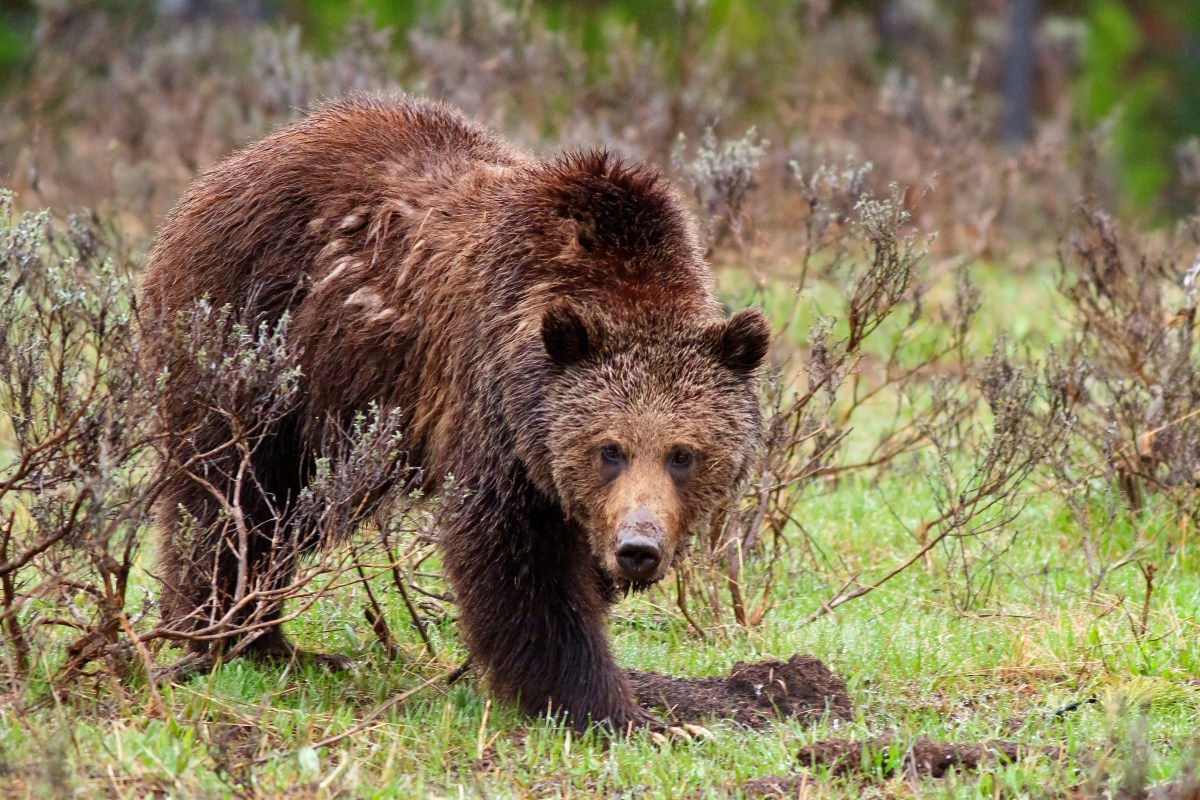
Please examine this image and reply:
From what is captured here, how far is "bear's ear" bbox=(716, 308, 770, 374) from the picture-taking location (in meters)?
5.38

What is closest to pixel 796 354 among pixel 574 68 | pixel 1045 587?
pixel 574 68

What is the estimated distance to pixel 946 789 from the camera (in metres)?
4.69

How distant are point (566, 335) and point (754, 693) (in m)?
1.49

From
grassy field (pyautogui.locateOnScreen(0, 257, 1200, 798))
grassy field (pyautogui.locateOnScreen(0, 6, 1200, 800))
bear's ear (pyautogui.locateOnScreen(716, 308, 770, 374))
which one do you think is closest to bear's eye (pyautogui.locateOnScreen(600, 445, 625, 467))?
bear's ear (pyautogui.locateOnScreen(716, 308, 770, 374))

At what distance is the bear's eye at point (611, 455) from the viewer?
17.4ft

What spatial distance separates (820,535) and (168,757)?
401 centimetres

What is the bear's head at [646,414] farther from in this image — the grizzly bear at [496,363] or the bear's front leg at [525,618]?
the bear's front leg at [525,618]

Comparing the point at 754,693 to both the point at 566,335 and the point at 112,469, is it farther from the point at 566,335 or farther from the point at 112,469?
the point at 112,469

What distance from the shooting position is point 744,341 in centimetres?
542

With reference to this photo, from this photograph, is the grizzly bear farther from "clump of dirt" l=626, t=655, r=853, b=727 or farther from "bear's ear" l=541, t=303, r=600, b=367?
"clump of dirt" l=626, t=655, r=853, b=727

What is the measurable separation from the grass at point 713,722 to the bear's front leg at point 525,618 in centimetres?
→ 12

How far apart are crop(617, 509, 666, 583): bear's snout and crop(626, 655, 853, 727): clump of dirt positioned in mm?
797

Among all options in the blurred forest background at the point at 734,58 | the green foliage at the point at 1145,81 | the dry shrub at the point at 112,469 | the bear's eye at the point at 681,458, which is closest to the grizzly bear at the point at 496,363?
the bear's eye at the point at 681,458

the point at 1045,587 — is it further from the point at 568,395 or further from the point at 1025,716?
the point at 568,395
